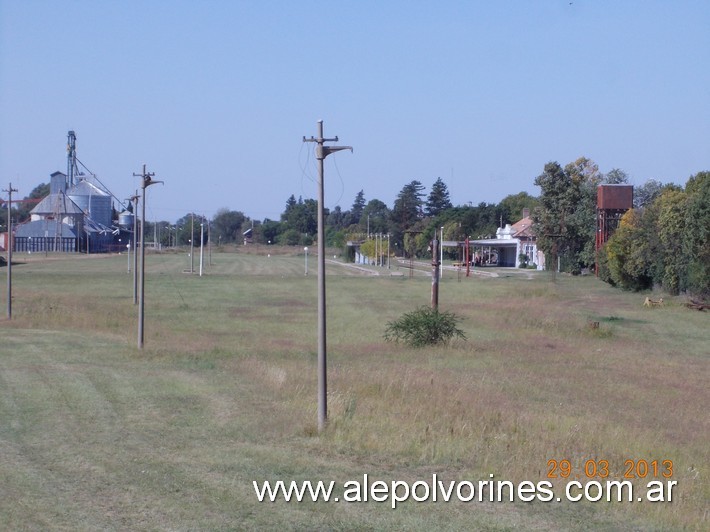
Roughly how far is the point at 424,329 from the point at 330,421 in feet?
59.0

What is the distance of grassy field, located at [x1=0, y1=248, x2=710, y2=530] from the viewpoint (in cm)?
948

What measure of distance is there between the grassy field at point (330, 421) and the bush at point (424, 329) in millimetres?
920

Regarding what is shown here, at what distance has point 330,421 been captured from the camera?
14.5m

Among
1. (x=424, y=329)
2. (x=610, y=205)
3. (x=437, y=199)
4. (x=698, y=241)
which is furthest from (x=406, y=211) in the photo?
(x=424, y=329)

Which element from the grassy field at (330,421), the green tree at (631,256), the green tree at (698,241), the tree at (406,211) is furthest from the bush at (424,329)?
the tree at (406,211)

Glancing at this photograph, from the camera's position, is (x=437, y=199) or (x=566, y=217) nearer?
(x=566, y=217)

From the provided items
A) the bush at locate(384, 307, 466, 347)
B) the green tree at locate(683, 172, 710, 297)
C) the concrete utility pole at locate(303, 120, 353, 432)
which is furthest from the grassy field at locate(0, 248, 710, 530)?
the green tree at locate(683, 172, 710, 297)

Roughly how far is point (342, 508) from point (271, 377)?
11.3m

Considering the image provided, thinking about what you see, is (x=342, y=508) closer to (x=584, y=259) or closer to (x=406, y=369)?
(x=406, y=369)

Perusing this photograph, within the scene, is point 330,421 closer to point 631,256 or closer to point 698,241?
point 698,241

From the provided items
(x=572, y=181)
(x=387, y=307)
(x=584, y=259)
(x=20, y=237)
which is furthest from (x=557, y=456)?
(x=20, y=237)

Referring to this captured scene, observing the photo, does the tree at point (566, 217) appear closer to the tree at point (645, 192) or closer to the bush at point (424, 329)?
the tree at point (645, 192)

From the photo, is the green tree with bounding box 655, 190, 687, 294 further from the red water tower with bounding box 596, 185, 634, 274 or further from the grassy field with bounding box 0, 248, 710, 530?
the grassy field with bounding box 0, 248, 710, 530

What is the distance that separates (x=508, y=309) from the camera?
162ft
